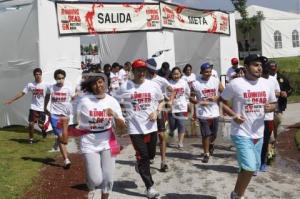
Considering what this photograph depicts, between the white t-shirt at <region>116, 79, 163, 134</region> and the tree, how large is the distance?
3283 centimetres

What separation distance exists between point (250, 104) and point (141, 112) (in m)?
1.62

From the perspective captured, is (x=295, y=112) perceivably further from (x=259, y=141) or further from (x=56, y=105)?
(x=259, y=141)

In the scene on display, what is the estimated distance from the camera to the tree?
128 feet

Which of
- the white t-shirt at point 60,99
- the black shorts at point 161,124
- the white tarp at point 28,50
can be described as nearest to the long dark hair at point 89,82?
→ the black shorts at point 161,124

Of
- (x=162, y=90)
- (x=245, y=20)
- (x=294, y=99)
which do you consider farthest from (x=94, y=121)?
(x=245, y=20)

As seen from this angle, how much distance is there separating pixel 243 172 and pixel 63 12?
29.3 ft

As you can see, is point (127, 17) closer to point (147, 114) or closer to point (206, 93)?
point (206, 93)

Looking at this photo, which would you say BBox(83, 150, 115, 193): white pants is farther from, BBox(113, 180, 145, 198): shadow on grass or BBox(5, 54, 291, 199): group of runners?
BBox(113, 180, 145, 198): shadow on grass

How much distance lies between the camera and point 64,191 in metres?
7.71

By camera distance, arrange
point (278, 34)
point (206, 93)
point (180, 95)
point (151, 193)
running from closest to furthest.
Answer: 1. point (151, 193)
2. point (206, 93)
3. point (180, 95)
4. point (278, 34)

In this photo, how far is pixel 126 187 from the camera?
25.5 feet

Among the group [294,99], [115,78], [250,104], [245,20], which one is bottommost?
[294,99]

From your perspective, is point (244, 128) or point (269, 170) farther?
point (269, 170)

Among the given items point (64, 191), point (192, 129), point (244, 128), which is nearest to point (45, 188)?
point (64, 191)
